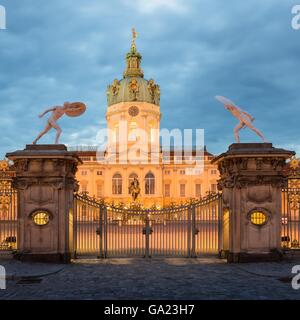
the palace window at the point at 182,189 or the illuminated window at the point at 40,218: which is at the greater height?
the palace window at the point at 182,189

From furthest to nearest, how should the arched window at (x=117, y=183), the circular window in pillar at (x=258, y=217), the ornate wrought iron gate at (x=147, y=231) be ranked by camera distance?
the arched window at (x=117, y=183) < the ornate wrought iron gate at (x=147, y=231) < the circular window in pillar at (x=258, y=217)

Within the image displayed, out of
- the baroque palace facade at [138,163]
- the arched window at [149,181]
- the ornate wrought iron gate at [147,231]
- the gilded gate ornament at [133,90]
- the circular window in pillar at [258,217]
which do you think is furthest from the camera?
the gilded gate ornament at [133,90]

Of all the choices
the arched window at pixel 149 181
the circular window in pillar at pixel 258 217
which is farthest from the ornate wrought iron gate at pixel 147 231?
the arched window at pixel 149 181

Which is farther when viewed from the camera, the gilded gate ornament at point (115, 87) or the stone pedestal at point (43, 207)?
the gilded gate ornament at point (115, 87)

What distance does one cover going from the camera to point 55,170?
13.3 meters

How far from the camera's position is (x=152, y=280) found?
34.2 ft

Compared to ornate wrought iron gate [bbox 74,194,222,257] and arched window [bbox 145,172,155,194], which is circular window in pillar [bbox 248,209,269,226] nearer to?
ornate wrought iron gate [bbox 74,194,222,257]

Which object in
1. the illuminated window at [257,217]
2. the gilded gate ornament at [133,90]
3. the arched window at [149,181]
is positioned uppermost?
the gilded gate ornament at [133,90]

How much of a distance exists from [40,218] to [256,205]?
22.1 feet

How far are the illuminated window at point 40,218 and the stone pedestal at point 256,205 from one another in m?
5.77

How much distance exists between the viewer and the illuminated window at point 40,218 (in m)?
13.3

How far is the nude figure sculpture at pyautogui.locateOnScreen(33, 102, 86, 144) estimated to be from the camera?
13789 millimetres

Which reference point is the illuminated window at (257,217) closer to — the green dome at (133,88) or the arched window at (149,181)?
the arched window at (149,181)
